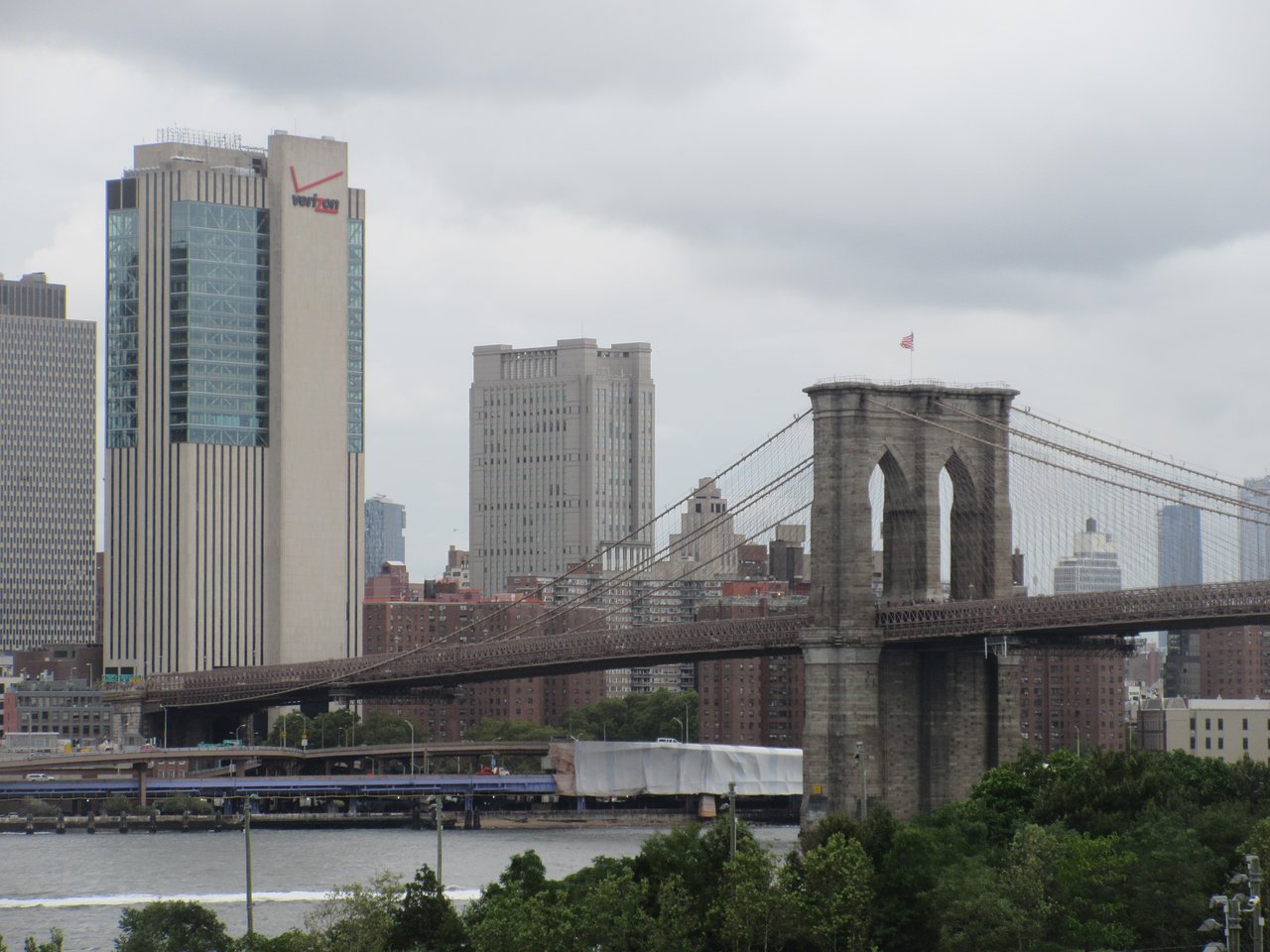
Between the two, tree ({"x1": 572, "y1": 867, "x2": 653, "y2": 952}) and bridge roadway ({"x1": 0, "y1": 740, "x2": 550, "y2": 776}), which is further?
bridge roadway ({"x1": 0, "y1": 740, "x2": 550, "y2": 776})

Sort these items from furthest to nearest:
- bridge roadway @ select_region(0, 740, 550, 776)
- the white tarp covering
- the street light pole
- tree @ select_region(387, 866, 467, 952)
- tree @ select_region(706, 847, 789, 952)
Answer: the street light pole < the white tarp covering < bridge roadway @ select_region(0, 740, 550, 776) < tree @ select_region(387, 866, 467, 952) < tree @ select_region(706, 847, 789, 952)

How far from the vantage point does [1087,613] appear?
9131 cm

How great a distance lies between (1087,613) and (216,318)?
313 feet

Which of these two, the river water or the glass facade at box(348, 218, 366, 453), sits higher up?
the glass facade at box(348, 218, 366, 453)

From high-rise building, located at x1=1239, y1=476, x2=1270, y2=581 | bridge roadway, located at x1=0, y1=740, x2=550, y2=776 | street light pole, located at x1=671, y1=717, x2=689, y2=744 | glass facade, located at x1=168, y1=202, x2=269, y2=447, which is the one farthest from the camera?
glass facade, located at x1=168, y1=202, x2=269, y2=447

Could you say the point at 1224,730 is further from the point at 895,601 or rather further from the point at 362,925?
the point at 362,925

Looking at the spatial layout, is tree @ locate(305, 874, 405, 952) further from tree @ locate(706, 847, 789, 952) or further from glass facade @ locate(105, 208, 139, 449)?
glass facade @ locate(105, 208, 139, 449)

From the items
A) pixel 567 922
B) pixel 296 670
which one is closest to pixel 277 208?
pixel 296 670

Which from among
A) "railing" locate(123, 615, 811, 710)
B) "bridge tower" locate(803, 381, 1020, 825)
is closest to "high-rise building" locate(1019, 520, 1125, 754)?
"railing" locate(123, 615, 811, 710)

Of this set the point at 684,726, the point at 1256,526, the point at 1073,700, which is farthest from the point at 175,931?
the point at 684,726

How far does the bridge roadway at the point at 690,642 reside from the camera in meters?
88.7

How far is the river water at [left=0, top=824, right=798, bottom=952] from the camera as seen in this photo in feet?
264

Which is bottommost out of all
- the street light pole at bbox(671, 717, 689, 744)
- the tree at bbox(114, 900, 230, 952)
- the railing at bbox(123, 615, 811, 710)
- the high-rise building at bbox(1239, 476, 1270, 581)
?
the tree at bbox(114, 900, 230, 952)

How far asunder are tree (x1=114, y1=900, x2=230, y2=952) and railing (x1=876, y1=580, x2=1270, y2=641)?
36076 mm
